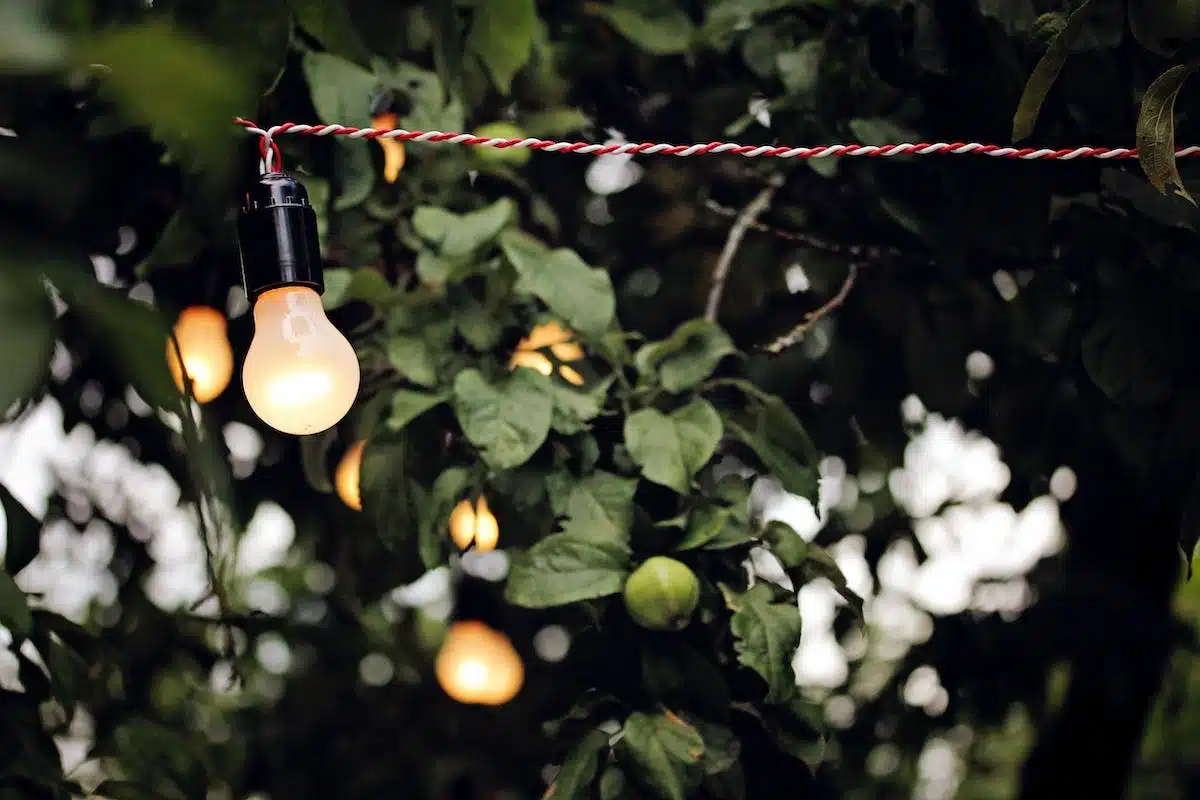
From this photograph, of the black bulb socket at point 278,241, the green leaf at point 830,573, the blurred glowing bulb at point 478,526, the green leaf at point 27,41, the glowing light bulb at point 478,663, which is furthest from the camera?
the glowing light bulb at point 478,663

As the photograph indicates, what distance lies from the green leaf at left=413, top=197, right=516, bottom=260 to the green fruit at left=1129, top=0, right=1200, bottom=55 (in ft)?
1.71

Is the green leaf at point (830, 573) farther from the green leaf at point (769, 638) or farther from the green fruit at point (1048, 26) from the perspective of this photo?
the green fruit at point (1048, 26)

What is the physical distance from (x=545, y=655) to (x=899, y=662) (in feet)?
1.61

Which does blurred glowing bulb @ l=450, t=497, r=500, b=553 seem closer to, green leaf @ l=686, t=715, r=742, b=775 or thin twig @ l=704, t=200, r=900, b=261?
green leaf @ l=686, t=715, r=742, b=775

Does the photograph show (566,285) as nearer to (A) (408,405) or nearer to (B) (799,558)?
(A) (408,405)

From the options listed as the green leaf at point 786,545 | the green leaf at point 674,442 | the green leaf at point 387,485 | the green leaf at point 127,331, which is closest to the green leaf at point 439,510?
the green leaf at point 387,485

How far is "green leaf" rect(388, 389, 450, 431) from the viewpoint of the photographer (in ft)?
3.23

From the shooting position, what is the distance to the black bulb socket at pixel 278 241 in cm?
67

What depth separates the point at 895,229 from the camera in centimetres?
118

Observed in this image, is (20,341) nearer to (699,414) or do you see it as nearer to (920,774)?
(699,414)

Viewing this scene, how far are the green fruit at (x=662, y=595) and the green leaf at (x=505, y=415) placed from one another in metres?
0.14

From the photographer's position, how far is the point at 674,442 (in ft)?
3.12

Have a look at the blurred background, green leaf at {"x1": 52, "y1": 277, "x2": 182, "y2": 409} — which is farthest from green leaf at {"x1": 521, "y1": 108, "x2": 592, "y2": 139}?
green leaf at {"x1": 52, "y1": 277, "x2": 182, "y2": 409}

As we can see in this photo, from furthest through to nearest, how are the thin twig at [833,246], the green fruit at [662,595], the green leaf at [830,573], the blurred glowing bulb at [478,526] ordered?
the thin twig at [833,246] < the blurred glowing bulb at [478,526] < the green leaf at [830,573] < the green fruit at [662,595]
